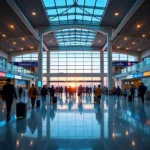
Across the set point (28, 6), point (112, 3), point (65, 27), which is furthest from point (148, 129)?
point (65, 27)

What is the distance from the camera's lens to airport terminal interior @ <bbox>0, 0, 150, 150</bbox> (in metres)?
5.18

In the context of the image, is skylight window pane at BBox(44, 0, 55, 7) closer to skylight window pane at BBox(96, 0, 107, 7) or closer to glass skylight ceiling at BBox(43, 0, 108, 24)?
glass skylight ceiling at BBox(43, 0, 108, 24)

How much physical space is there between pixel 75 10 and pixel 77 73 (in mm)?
24323

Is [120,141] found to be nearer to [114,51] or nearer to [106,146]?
[106,146]

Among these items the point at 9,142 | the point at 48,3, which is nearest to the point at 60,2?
the point at 48,3

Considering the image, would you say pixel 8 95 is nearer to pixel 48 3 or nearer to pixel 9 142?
pixel 9 142

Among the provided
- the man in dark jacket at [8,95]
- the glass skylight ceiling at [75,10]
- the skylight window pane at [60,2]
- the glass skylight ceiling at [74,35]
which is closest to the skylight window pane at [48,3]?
the glass skylight ceiling at [75,10]

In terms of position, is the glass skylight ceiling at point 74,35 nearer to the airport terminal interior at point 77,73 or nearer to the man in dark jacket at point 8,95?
the airport terminal interior at point 77,73

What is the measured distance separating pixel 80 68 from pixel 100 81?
6.36m

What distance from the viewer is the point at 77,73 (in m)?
49.8

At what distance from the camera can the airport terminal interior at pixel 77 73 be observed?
518 centimetres

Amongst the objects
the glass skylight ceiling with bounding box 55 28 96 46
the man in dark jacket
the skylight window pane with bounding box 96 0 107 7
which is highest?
the glass skylight ceiling with bounding box 55 28 96 46

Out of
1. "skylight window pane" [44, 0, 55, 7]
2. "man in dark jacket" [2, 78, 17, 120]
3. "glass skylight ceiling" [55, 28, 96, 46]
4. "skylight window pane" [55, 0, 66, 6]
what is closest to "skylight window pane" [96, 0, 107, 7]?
"skylight window pane" [55, 0, 66, 6]

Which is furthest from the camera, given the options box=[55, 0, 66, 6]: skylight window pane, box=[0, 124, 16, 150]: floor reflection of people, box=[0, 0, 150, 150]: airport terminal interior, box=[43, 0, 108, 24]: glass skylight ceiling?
box=[43, 0, 108, 24]: glass skylight ceiling
